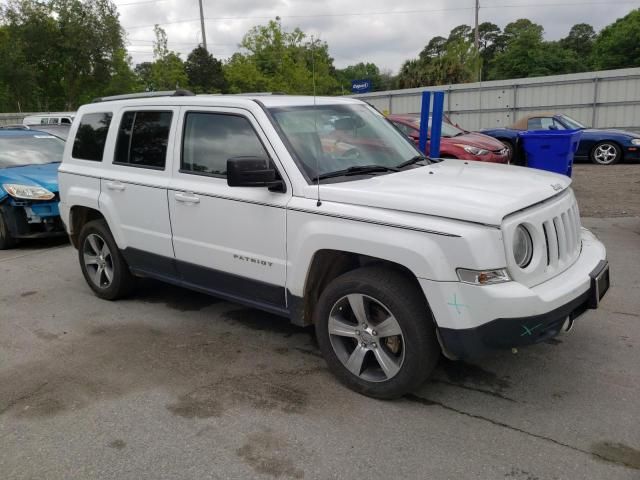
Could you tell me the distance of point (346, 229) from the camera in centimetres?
343

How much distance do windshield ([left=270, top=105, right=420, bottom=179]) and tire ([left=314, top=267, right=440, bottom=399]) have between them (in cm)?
84

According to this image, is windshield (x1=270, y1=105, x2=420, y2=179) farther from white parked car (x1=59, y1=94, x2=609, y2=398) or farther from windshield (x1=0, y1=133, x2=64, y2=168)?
windshield (x1=0, y1=133, x2=64, y2=168)

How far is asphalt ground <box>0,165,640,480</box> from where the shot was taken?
2.92m

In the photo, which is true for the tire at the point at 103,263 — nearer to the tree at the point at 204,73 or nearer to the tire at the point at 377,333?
the tire at the point at 377,333

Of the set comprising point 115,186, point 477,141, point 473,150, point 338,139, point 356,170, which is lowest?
point 473,150

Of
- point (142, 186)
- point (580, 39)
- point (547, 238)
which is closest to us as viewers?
point (547, 238)

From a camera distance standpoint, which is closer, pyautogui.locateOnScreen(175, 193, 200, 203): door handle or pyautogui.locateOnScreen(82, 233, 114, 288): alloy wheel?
pyautogui.locateOnScreen(175, 193, 200, 203): door handle

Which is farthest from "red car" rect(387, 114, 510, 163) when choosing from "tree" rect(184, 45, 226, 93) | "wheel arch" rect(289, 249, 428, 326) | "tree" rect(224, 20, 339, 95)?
"tree" rect(184, 45, 226, 93)

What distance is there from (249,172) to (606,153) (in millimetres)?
14057

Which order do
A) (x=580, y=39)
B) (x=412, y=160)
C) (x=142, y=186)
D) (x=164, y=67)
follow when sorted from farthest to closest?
(x=580, y=39) → (x=164, y=67) → (x=142, y=186) → (x=412, y=160)

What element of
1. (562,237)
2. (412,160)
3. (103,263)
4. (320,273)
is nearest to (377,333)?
(320,273)

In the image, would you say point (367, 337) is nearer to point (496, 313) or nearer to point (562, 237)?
point (496, 313)

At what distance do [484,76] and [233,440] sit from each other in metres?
73.4

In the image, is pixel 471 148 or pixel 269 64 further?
pixel 269 64
